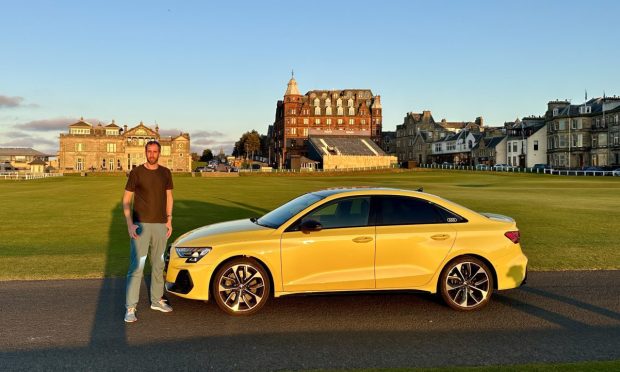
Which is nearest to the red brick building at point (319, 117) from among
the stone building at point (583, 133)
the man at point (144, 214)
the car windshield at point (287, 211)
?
the stone building at point (583, 133)

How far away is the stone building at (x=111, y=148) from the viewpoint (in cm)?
11650

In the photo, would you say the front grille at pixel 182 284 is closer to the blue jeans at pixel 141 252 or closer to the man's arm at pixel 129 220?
the blue jeans at pixel 141 252

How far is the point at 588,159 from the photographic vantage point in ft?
298

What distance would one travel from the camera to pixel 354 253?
23.0 ft

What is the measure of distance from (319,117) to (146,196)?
119 m

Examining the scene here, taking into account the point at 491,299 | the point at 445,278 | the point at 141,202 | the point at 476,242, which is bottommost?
the point at 491,299

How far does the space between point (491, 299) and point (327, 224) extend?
9.81 ft

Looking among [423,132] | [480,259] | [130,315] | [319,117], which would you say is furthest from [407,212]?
[423,132]

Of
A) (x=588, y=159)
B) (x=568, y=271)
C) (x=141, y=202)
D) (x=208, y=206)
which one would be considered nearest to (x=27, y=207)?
(x=208, y=206)

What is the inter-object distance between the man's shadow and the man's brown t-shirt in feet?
4.52

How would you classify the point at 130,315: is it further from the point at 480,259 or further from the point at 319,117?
the point at 319,117

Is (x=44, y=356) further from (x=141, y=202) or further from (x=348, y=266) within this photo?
(x=348, y=266)

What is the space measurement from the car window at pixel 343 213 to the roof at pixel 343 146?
9781 cm

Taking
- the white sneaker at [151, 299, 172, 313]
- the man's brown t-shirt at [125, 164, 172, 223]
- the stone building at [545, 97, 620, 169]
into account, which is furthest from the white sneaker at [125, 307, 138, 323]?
the stone building at [545, 97, 620, 169]
